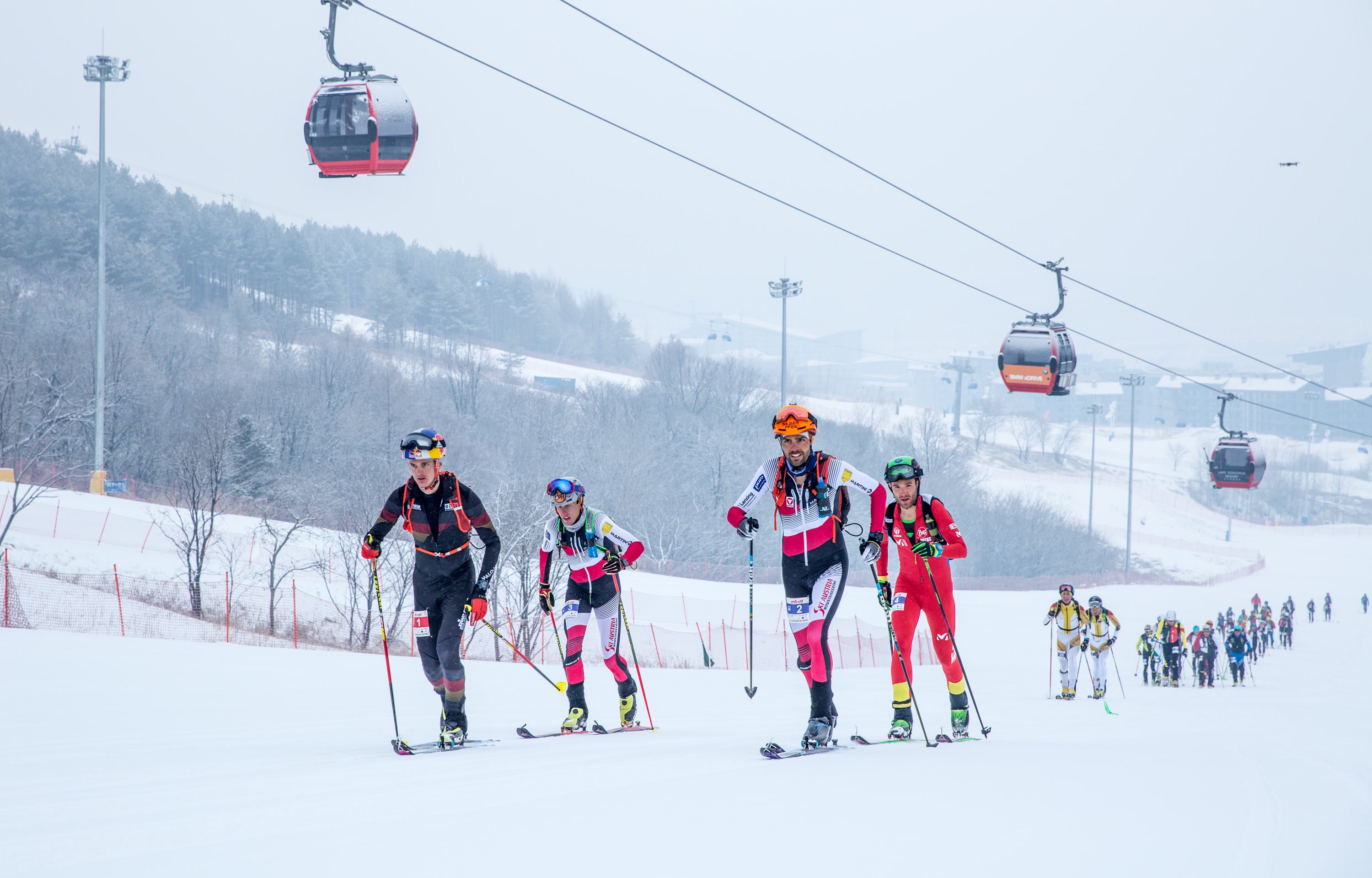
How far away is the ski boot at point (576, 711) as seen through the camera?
8320mm

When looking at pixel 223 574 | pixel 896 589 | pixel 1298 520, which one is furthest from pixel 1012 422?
pixel 896 589

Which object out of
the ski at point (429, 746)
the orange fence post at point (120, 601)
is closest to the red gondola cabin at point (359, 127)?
the ski at point (429, 746)

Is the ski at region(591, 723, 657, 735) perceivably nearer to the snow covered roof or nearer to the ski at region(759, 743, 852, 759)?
the ski at region(759, 743, 852, 759)

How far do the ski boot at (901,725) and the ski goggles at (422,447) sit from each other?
384cm

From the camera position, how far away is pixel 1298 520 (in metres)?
120

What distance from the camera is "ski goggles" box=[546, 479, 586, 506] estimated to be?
8398mm

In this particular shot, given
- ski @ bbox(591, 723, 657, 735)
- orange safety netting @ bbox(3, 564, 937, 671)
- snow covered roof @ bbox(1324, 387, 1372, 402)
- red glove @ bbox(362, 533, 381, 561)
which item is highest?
snow covered roof @ bbox(1324, 387, 1372, 402)

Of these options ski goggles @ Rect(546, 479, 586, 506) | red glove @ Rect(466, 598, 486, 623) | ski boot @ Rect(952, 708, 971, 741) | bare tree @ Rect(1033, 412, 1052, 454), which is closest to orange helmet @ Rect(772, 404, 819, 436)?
ski goggles @ Rect(546, 479, 586, 506)

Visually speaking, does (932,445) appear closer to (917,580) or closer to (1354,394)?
(917,580)

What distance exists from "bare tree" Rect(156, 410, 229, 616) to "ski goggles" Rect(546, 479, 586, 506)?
21095mm

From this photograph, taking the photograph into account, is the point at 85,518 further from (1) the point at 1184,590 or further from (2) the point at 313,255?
(2) the point at 313,255

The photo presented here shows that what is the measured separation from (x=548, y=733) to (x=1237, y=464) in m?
26.0

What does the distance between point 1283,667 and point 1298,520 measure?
104 meters

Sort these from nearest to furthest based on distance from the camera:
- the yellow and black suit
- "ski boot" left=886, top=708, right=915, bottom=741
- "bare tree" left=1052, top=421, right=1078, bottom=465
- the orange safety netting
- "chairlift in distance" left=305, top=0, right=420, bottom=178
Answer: "ski boot" left=886, top=708, right=915, bottom=741
"chairlift in distance" left=305, top=0, right=420, bottom=178
the yellow and black suit
the orange safety netting
"bare tree" left=1052, top=421, right=1078, bottom=465
